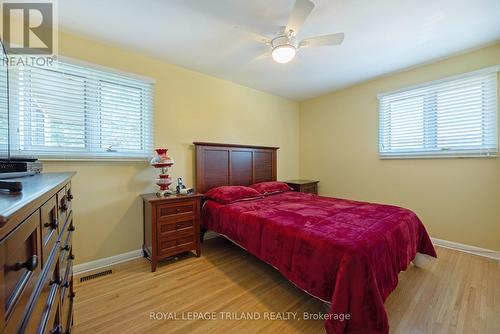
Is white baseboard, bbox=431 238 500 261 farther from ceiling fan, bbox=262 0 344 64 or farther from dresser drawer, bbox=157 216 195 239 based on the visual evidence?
dresser drawer, bbox=157 216 195 239

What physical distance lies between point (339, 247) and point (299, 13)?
1808mm

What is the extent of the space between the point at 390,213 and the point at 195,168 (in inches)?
95.8

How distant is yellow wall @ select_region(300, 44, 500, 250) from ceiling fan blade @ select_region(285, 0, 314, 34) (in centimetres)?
225

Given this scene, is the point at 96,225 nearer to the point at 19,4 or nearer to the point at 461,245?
the point at 19,4

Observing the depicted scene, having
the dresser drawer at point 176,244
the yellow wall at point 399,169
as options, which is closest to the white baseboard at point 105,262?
the dresser drawer at point 176,244

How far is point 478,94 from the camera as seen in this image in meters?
2.52

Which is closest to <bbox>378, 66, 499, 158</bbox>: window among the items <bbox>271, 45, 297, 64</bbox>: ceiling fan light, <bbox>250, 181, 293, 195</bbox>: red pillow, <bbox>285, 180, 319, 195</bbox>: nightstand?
<bbox>285, 180, 319, 195</bbox>: nightstand

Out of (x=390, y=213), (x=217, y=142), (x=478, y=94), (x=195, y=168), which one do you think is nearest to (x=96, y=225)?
(x=195, y=168)

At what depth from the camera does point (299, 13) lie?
166cm

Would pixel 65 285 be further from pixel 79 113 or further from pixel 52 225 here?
pixel 79 113

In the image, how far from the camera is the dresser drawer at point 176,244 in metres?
2.24

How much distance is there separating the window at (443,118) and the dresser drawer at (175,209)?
300 cm

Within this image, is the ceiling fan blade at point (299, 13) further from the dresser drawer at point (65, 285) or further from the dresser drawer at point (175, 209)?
the dresser drawer at point (65, 285)

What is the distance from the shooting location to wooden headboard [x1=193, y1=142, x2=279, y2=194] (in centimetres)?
304
